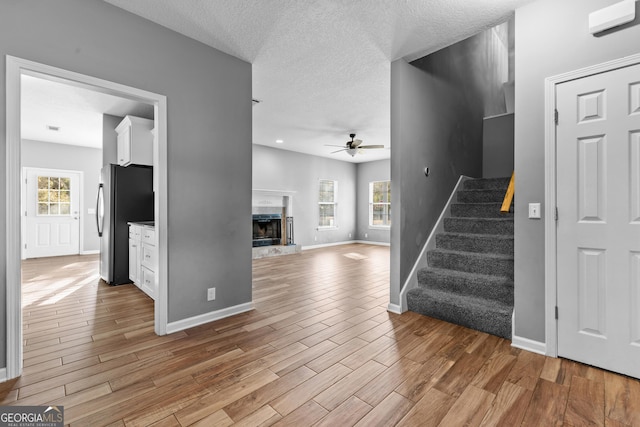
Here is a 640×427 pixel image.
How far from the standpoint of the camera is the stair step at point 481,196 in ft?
12.6

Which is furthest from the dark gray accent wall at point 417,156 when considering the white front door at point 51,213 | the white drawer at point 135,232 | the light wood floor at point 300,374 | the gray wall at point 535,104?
the white front door at point 51,213

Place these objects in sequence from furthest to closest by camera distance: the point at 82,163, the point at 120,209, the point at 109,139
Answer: the point at 82,163 < the point at 109,139 < the point at 120,209

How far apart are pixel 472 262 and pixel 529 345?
971 millimetres

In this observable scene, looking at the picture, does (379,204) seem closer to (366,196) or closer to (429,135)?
(366,196)

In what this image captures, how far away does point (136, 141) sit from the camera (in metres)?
4.35

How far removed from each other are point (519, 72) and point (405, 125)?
1.09 meters

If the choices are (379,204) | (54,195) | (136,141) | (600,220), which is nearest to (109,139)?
(136,141)

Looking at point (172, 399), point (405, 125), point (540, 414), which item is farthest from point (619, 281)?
point (172, 399)

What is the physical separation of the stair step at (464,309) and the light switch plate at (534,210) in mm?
848

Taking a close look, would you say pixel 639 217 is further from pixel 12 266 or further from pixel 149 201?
pixel 149 201

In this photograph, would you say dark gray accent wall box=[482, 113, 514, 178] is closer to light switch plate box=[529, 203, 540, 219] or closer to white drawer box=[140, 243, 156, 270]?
light switch plate box=[529, 203, 540, 219]

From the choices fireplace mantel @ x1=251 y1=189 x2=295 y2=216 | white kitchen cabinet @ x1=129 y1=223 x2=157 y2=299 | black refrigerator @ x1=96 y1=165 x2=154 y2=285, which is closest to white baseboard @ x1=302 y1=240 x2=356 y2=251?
fireplace mantel @ x1=251 y1=189 x2=295 y2=216

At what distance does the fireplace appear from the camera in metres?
7.30

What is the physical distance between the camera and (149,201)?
A: 4.59 metres
